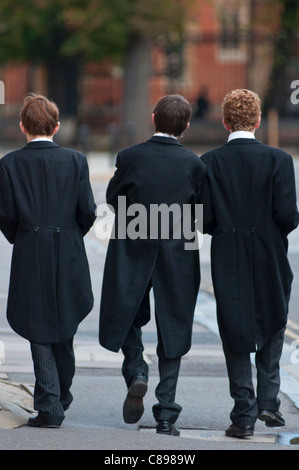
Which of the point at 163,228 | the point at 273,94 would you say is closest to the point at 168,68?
the point at 273,94

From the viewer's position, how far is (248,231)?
519cm

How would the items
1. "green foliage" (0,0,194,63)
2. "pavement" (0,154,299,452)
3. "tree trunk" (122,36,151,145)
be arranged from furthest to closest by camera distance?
"tree trunk" (122,36,151,145) < "green foliage" (0,0,194,63) < "pavement" (0,154,299,452)

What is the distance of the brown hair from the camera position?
5.21 metres

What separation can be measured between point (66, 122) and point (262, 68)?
7026 millimetres

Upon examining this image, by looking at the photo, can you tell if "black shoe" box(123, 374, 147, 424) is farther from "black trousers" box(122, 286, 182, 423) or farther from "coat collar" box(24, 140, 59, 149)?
"coat collar" box(24, 140, 59, 149)

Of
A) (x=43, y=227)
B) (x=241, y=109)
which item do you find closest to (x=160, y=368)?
(x=43, y=227)

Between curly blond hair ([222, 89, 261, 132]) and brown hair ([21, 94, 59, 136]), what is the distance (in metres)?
0.91

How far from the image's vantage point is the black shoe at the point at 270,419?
17.2 feet

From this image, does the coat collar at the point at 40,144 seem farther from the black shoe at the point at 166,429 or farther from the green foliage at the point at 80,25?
the green foliage at the point at 80,25

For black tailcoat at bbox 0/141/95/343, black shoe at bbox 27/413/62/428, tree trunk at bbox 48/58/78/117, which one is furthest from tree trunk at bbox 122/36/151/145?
black shoe at bbox 27/413/62/428

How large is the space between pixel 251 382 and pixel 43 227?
135cm

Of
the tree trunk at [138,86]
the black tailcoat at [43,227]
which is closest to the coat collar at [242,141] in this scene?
the black tailcoat at [43,227]

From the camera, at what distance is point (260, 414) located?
5.25 metres

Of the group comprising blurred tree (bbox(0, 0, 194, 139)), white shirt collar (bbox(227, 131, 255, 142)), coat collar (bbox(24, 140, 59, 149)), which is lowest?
coat collar (bbox(24, 140, 59, 149))
